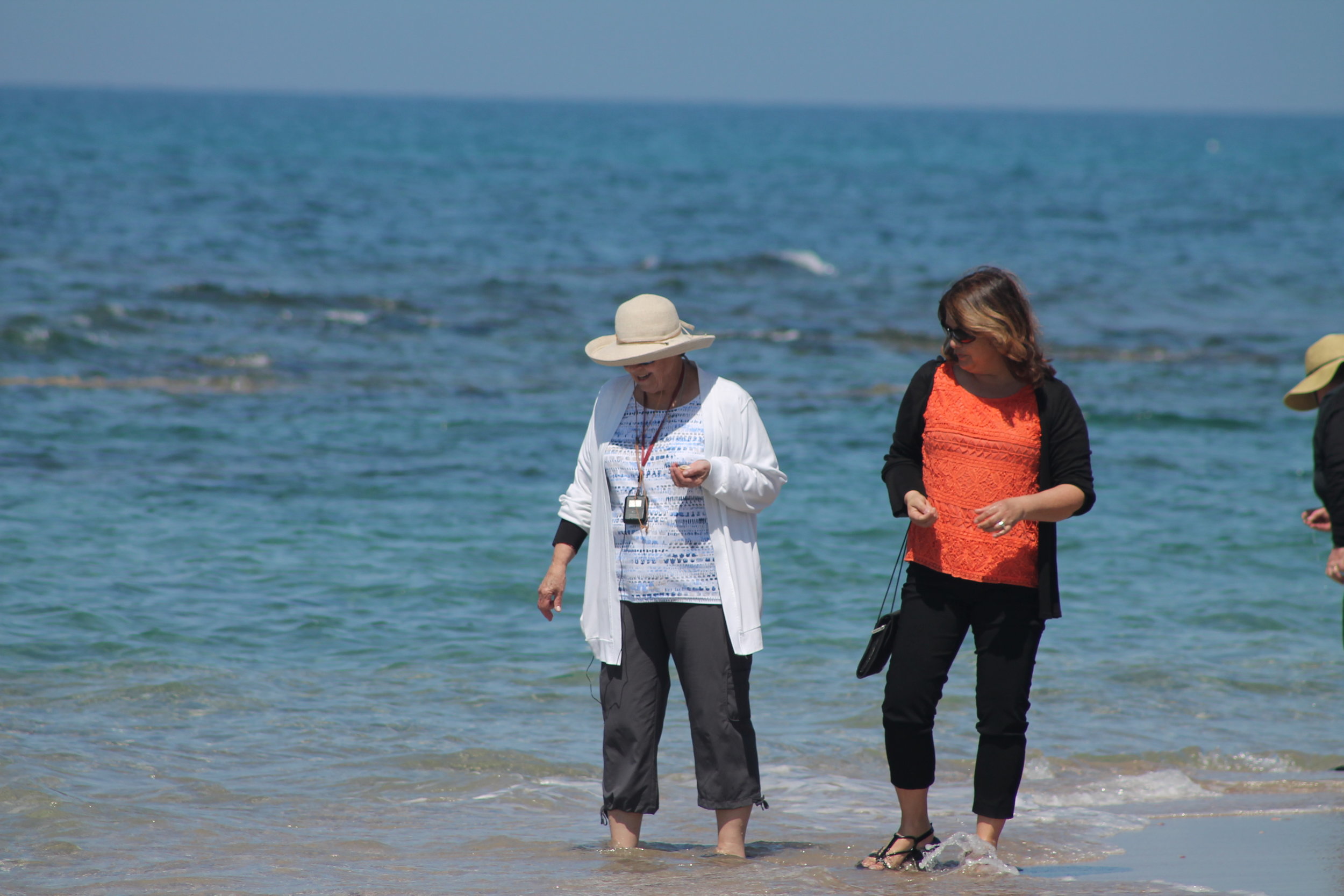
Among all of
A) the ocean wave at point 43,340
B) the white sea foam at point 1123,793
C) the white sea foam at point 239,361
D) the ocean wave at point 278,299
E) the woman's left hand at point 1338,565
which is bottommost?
the white sea foam at point 1123,793

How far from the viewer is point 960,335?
12.7 ft

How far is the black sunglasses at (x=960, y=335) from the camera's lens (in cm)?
383

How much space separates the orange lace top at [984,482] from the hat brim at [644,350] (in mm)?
766

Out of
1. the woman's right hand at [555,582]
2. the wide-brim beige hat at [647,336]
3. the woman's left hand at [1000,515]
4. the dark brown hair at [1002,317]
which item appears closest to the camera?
the woman's left hand at [1000,515]

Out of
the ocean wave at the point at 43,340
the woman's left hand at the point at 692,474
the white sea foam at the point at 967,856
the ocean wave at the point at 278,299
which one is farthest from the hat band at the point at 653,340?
the ocean wave at the point at 278,299

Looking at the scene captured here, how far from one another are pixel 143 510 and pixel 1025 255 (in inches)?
916

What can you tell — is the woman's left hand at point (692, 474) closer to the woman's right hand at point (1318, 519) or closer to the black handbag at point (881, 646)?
the black handbag at point (881, 646)

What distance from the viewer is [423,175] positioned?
4856 centimetres

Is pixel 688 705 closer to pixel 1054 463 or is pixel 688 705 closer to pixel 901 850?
pixel 901 850

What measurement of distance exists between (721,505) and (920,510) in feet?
1.97

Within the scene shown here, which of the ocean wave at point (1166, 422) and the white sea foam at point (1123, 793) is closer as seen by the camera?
the white sea foam at point (1123, 793)

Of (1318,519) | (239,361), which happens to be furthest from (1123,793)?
(239,361)

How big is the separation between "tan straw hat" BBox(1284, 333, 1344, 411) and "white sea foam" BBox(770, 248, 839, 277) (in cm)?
2056

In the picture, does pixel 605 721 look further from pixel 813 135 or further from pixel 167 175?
pixel 813 135
